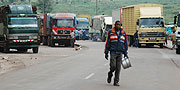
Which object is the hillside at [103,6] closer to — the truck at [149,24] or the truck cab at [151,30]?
the truck at [149,24]

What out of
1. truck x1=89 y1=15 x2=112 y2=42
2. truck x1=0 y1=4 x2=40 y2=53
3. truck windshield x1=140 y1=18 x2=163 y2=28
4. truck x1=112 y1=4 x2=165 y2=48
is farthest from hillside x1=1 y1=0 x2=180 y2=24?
truck x1=0 y1=4 x2=40 y2=53

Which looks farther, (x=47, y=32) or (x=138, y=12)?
(x=47, y=32)

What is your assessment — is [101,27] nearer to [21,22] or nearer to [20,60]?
[21,22]

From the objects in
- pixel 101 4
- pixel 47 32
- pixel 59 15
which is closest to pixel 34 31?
pixel 59 15

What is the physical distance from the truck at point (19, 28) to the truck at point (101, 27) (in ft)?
94.5

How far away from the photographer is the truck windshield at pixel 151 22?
3972 centimetres

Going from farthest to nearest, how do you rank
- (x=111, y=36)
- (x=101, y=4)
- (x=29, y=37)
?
(x=101, y=4) < (x=29, y=37) < (x=111, y=36)

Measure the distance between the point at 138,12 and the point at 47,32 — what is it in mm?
10137

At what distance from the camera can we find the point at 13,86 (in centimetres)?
1238

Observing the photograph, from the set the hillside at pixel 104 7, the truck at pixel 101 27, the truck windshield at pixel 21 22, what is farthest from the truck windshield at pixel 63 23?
the hillside at pixel 104 7

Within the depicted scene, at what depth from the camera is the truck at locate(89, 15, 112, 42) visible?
59219 mm

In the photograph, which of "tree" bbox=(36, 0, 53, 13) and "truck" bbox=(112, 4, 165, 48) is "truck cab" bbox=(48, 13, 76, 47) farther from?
"tree" bbox=(36, 0, 53, 13)

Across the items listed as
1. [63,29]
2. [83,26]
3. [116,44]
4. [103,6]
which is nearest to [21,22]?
[63,29]

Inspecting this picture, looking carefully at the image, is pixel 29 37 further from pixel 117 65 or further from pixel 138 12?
pixel 117 65
